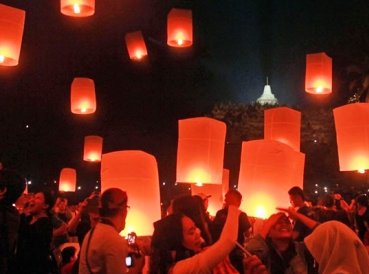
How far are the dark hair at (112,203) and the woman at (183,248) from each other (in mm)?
881

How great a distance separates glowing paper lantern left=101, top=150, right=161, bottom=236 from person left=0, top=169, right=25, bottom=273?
6.64 feet

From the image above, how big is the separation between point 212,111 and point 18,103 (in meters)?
7.99

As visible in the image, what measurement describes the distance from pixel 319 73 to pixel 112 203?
21.4 feet

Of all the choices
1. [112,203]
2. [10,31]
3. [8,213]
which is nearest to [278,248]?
[112,203]

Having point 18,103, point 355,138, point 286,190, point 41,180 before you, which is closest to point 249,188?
point 286,190

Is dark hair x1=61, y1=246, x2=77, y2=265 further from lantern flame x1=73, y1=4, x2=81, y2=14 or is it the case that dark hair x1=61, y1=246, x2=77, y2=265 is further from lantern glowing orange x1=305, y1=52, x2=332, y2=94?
lantern glowing orange x1=305, y1=52, x2=332, y2=94

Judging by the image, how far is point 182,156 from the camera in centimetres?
845

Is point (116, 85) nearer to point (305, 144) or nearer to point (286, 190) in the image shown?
point (305, 144)

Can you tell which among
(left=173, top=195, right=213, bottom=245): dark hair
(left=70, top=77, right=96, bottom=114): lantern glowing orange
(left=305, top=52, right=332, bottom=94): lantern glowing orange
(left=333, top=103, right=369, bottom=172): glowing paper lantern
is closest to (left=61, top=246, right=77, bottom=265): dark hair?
(left=173, top=195, right=213, bottom=245): dark hair

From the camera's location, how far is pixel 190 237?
3.60 metres

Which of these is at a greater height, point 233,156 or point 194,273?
point 233,156

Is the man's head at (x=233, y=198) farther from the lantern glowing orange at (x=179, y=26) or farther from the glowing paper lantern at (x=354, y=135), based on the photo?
the lantern glowing orange at (x=179, y=26)

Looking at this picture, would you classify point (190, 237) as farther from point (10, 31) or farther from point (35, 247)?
point (10, 31)

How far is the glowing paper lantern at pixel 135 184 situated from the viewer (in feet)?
21.0
